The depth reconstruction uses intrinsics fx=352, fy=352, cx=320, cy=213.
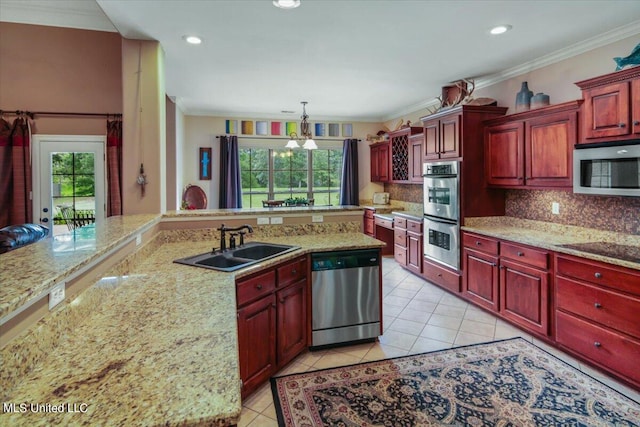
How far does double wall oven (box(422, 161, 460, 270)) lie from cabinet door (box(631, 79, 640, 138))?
171cm

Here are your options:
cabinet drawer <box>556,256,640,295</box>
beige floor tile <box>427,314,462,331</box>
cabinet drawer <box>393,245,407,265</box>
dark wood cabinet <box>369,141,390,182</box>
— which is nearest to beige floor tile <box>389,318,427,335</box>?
beige floor tile <box>427,314,462,331</box>

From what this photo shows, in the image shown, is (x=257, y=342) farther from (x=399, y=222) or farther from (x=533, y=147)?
(x=399, y=222)

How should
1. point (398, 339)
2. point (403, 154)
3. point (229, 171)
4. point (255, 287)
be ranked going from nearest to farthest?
point (255, 287) < point (398, 339) < point (403, 154) < point (229, 171)

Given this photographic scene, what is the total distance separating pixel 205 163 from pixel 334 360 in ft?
15.7

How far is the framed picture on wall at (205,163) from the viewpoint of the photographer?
21.1ft

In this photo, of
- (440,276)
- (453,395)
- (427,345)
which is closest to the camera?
(453,395)

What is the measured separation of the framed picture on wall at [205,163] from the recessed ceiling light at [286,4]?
4.31 m

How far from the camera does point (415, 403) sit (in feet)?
7.38

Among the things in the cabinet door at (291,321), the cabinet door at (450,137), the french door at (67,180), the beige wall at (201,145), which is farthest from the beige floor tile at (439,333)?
the beige wall at (201,145)

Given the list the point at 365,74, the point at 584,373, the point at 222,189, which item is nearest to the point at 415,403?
the point at 584,373

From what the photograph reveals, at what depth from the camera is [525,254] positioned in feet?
10.6

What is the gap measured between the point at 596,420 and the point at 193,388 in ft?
7.85

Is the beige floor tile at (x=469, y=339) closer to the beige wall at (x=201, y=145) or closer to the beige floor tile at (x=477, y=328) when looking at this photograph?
the beige floor tile at (x=477, y=328)

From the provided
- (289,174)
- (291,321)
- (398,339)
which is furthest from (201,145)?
(398,339)
